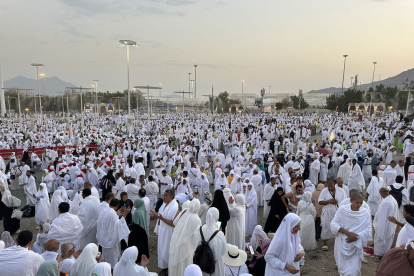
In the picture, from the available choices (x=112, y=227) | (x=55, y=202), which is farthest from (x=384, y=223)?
(x=55, y=202)

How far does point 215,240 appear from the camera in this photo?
11.0 ft

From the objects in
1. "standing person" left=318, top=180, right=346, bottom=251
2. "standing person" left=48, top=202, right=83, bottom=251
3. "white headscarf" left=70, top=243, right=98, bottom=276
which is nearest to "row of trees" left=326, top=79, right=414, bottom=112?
"standing person" left=318, top=180, right=346, bottom=251

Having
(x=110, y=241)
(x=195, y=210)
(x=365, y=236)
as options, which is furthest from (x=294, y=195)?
(x=110, y=241)

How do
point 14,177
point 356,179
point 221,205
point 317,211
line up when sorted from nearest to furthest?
1. point 221,205
2. point 317,211
3. point 356,179
4. point 14,177

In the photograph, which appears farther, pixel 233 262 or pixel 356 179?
pixel 356 179

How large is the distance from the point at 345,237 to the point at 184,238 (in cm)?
235

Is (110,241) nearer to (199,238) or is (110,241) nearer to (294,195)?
(199,238)

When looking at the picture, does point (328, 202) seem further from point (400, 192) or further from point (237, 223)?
point (237, 223)

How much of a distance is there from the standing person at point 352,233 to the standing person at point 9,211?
6726mm

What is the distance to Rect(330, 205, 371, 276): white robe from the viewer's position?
13.0 feet

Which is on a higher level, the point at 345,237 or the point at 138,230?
the point at 345,237

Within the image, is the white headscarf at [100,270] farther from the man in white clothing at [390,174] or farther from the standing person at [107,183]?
the man in white clothing at [390,174]

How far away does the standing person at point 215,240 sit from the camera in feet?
11.0

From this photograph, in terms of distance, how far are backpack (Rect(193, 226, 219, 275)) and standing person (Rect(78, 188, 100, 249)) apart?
2.38m
